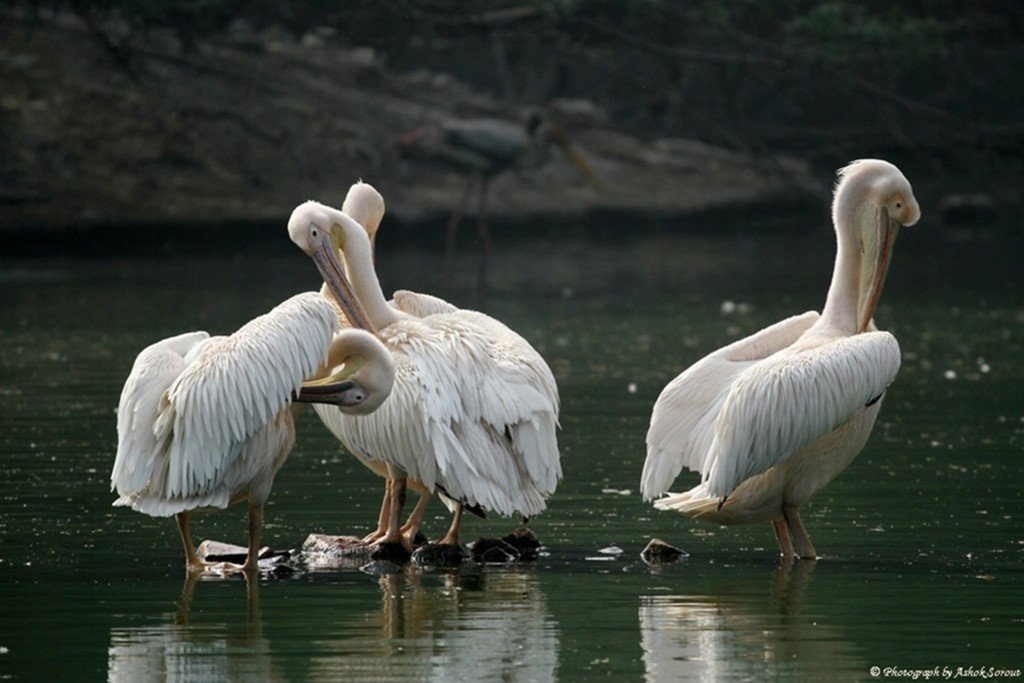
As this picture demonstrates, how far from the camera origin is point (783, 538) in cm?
639

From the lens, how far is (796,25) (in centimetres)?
1909

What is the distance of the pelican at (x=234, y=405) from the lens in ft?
19.5

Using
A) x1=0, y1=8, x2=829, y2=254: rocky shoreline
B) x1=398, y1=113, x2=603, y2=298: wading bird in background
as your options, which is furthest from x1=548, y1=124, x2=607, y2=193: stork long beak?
x1=398, y1=113, x2=603, y2=298: wading bird in background

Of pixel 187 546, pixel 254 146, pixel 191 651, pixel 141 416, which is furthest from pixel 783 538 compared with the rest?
pixel 254 146

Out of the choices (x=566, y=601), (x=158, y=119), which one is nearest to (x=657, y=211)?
(x=158, y=119)

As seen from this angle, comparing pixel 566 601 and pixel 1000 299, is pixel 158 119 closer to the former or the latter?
pixel 1000 299

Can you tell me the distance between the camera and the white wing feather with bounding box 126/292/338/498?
5949 mm

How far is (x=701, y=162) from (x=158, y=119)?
6.80 m

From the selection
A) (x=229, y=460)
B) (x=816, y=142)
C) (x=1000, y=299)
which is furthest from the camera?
(x=816, y=142)

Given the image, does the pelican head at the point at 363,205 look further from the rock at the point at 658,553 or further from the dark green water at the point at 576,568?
the rock at the point at 658,553

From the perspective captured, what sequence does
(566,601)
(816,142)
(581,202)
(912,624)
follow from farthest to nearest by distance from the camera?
(816,142) < (581,202) < (566,601) < (912,624)

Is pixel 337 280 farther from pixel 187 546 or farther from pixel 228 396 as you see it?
pixel 187 546

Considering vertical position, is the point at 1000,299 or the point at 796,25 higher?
the point at 796,25

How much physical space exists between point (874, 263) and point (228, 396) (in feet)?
7.61
